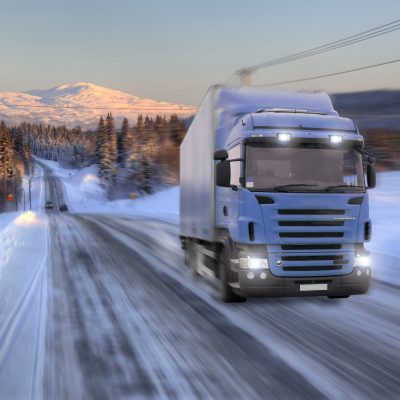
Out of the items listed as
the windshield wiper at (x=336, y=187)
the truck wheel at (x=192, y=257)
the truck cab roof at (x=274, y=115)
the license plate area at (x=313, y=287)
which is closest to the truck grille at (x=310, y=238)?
the license plate area at (x=313, y=287)

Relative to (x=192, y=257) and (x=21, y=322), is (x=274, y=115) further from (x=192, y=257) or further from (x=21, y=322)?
(x=21, y=322)

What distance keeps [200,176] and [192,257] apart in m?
2.41

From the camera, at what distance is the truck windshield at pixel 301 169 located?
8.06 m

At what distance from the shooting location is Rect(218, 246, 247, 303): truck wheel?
854cm

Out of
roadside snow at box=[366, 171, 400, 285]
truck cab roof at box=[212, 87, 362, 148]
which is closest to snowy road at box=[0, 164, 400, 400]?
roadside snow at box=[366, 171, 400, 285]

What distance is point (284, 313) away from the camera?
811 cm

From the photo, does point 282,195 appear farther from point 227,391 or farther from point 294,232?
point 227,391

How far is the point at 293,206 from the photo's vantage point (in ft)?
→ 25.6

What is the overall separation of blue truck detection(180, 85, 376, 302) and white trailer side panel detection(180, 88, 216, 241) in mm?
628

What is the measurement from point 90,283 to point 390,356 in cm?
701

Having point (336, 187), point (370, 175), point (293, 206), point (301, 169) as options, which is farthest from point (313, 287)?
point (370, 175)

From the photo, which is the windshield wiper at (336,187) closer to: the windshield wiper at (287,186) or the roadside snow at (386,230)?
the windshield wiper at (287,186)

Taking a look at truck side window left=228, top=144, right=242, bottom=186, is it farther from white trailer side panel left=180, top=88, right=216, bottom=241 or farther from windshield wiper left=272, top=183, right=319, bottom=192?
white trailer side panel left=180, top=88, right=216, bottom=241

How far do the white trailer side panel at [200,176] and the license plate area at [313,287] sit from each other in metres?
2.21
